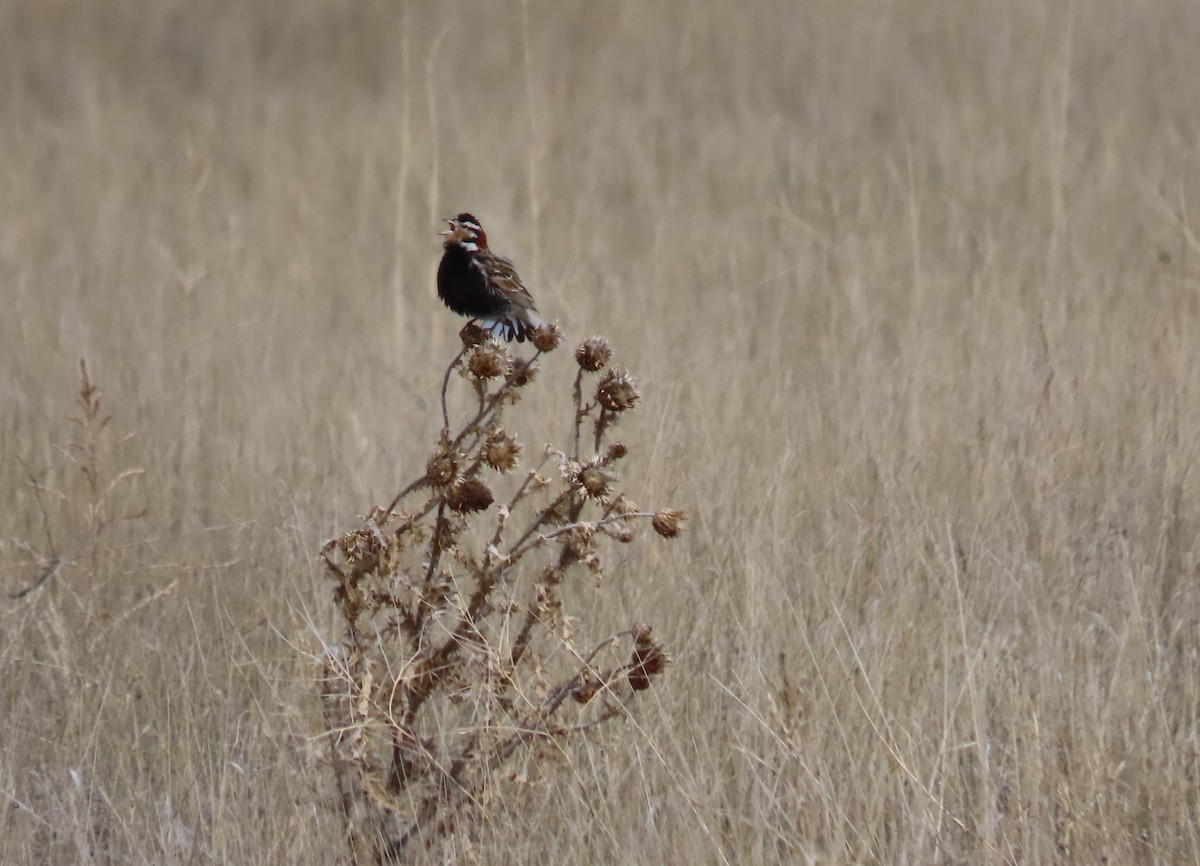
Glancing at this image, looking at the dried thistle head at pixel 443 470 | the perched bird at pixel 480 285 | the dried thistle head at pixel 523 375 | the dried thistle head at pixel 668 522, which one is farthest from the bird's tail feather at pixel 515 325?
the dried thistle head at pixel 668 522

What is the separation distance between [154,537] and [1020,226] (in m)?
4.41

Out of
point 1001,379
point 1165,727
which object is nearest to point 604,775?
point 1165,727

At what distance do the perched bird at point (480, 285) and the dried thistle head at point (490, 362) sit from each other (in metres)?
0.89

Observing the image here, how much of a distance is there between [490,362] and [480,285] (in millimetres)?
1020

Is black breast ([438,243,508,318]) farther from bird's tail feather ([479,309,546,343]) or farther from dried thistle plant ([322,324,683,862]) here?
dried thistle plant ([322,324,683,862])

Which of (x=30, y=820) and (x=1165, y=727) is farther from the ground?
(x=1165, y=727)

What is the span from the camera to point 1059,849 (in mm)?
2449

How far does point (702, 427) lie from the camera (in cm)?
425

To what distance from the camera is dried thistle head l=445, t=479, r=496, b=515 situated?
2.46 m

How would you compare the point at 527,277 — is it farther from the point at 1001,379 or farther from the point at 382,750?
the point at 382,750

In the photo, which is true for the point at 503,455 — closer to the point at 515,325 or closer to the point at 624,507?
the point at 624,507

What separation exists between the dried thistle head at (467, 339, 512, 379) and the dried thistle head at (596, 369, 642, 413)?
18 cm

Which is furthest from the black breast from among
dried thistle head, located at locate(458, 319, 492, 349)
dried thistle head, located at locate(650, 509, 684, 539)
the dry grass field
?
dried thistle head, located at locate(650, 509, 684, 539)

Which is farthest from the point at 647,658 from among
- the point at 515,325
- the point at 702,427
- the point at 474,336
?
the point at 702,427
